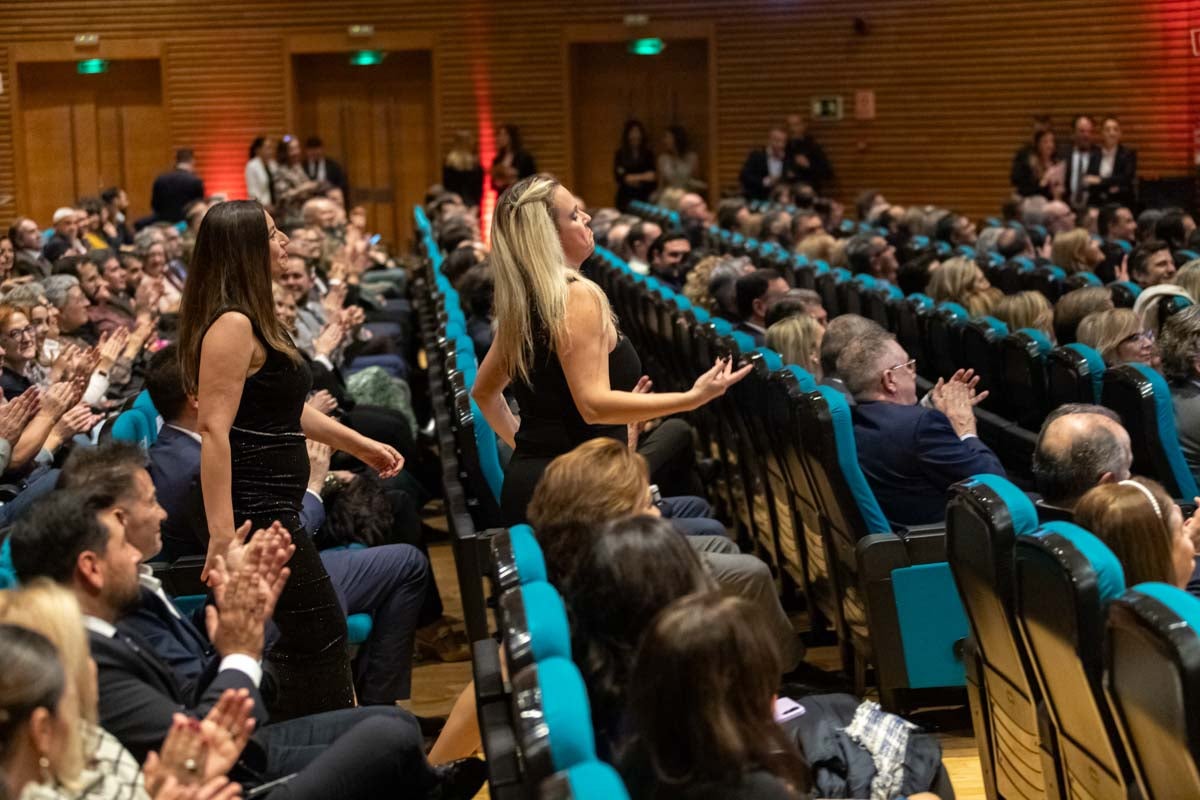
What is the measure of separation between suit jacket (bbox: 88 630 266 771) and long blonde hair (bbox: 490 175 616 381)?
1.12m

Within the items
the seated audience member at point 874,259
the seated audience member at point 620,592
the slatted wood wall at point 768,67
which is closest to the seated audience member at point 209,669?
the seated audience member at point 620,592

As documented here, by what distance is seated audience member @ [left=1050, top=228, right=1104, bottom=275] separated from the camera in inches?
354

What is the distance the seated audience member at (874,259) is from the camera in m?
9.23

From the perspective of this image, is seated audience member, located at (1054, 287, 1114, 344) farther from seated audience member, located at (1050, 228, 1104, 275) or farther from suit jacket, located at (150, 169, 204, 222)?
suit jacket, located at (150, 169, 204, 222)

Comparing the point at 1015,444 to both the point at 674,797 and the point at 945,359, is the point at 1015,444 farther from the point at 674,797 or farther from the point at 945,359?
the point at 674,797

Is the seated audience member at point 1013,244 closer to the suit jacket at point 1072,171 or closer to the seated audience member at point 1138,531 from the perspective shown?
the suit jacket at point 1072,171

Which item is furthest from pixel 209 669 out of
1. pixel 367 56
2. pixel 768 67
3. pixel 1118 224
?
pixel 367 56

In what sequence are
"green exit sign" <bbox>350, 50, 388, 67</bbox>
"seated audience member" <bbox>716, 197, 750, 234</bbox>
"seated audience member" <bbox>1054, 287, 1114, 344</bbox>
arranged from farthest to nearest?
"green exit sign" <bbox>350, 50, 388, 67</bbox>, "seated audience member" <bbox>716, 197, 750, 234</bbox>, "seated audience member" <bbox>1054, 287, 1114, 344</bbox>

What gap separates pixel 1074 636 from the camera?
2.43 m

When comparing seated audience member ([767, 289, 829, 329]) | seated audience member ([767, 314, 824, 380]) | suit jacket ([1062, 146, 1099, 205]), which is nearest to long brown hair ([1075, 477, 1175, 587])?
seated audience member ([767, 314, 824, 380])

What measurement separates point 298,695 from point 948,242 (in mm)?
8713

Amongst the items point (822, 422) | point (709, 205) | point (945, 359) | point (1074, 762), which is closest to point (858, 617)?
point (822, 422)

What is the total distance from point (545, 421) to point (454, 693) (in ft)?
4.68

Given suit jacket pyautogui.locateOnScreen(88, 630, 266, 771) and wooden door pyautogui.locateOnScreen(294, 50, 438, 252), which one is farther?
wooden door pyautogui.locateOnScreen(294, 50, 438, 252)
